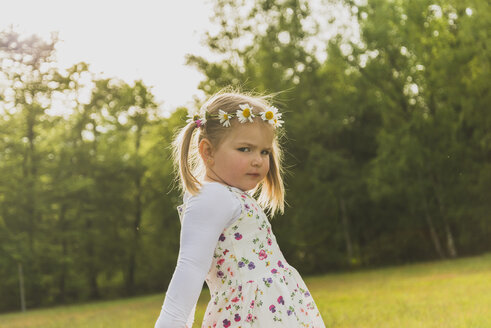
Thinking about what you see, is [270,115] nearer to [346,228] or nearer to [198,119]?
[198,119]

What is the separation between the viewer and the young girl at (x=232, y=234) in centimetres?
219

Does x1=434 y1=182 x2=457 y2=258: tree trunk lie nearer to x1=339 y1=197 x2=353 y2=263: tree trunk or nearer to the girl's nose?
x1=339 y1=197 x2=353 y2=263: tree trunk

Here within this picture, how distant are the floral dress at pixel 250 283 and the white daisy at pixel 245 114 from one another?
10.2 inches

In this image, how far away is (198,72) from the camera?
24.5 m

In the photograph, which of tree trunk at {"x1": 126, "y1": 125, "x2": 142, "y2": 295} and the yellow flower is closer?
the yellow flower

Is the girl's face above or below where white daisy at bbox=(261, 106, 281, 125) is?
below

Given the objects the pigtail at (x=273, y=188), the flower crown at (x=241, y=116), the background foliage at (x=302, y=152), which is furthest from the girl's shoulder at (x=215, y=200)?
the background foliage at (x=302, y=152)

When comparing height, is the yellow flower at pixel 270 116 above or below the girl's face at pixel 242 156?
above

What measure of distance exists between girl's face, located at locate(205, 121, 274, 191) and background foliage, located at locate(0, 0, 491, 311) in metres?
20.8

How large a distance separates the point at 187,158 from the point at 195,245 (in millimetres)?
437

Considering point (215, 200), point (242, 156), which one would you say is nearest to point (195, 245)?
point (215, 200)

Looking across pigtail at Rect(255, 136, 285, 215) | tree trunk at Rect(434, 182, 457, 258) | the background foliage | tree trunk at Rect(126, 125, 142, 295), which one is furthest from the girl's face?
tree trunk at Rect(126, 125, 142, 295)

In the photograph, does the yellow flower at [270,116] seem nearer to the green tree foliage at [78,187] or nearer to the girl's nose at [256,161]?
the girl's nose at [256,161]

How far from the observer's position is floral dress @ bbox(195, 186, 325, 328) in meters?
2.29
